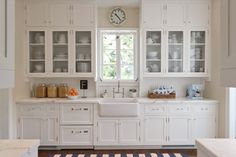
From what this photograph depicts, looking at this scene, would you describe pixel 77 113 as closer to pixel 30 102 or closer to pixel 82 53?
pixel 30 102

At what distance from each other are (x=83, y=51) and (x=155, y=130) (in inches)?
Answer: 75.2

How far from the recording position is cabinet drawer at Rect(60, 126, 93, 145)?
4750 mm

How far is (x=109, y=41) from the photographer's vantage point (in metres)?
5.47

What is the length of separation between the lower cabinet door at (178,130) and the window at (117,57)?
1207 mm

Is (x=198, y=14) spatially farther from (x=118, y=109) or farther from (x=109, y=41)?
(x=118, y=109)

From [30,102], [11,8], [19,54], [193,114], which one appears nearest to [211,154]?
[11,8]

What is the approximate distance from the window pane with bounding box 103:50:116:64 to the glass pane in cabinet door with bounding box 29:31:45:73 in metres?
1.16

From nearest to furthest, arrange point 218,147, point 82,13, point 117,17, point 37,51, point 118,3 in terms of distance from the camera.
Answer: point 218,147, point 82,13, point 37,51, point 118,3, point 117,17

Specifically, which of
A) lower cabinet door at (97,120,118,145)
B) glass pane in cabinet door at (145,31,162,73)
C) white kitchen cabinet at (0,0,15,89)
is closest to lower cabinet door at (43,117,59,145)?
lower cabinet door at (97,120,118,145)

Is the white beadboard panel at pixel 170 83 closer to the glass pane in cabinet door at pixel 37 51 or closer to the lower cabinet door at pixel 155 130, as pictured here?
the lower cabinet door at pixel 155 130

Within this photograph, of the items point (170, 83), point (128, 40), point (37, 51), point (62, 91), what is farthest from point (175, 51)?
point (37, 51)

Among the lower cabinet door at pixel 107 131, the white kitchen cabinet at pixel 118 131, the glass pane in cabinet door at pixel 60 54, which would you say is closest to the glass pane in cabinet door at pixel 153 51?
the white kitchen cabinet at pixel 118 131

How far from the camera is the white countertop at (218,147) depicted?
63.9 inches

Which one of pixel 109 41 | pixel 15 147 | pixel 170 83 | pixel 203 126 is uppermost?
pixel 109 41
